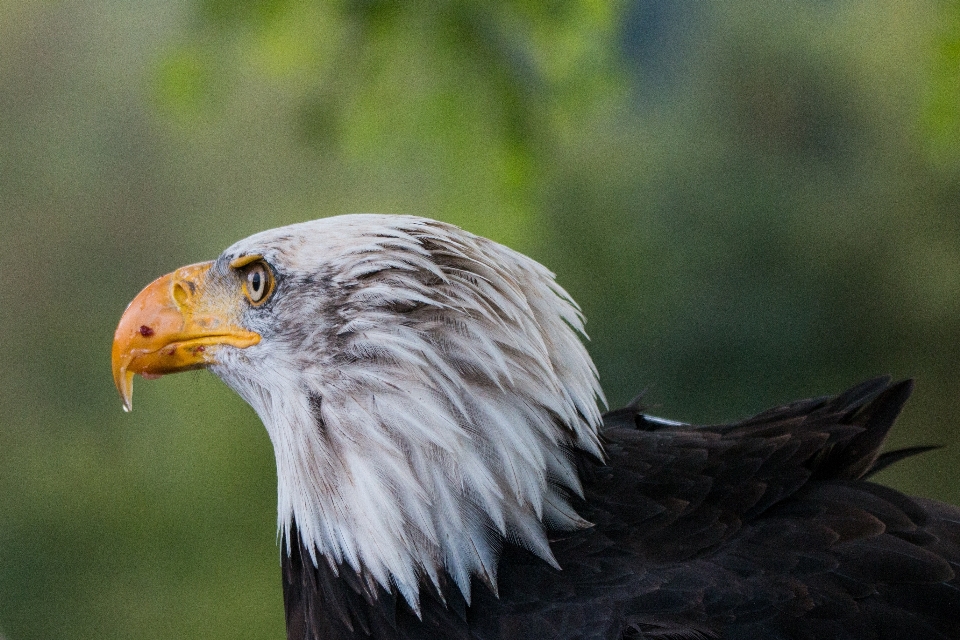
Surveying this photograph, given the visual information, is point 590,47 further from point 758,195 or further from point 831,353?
point 831,353

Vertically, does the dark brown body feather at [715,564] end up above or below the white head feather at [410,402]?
below

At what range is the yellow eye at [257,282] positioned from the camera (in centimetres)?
122

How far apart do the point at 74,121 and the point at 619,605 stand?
2691 mm

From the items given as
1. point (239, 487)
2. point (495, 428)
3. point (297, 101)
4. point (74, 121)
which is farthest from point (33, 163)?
point (495, 428)

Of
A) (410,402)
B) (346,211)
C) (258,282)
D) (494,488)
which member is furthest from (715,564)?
(346,211)

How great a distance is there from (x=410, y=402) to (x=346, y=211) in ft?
6.18

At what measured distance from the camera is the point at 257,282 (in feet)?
4.04

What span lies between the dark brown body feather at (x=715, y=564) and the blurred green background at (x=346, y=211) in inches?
63.3

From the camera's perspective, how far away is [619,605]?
1061 millimetres

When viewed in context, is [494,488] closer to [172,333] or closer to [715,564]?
[715,564]

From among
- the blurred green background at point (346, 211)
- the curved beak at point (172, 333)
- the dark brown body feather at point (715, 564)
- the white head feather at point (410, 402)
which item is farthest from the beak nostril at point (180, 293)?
the blurred green background at point (346, 211)

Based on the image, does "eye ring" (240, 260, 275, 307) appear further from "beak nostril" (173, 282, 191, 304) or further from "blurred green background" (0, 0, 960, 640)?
"blurred green background" (0, 0, 960, 640)

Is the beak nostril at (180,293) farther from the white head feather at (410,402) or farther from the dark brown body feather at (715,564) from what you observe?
the dark brown body feather at (715,564)

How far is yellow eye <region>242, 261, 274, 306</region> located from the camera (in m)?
1.22
